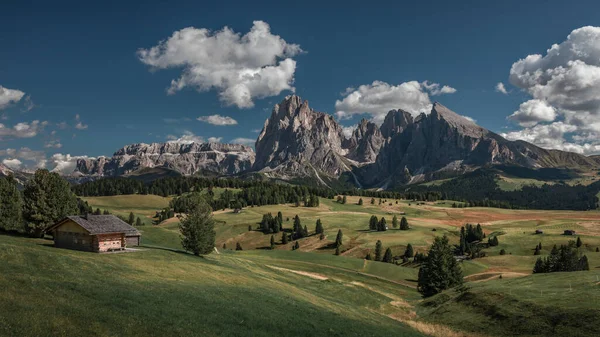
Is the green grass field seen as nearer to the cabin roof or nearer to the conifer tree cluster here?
the cabin roof

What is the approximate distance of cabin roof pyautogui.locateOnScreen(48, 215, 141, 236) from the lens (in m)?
53.7

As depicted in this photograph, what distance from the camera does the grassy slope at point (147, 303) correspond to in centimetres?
2086

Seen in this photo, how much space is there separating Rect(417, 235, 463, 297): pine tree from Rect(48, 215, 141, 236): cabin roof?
175 feet

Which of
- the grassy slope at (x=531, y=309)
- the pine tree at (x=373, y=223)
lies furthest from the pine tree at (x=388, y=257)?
the grassy slope at (x=531, y=309)

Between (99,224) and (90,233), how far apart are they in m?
3.53

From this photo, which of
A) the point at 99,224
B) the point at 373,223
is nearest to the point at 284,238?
the point at 373,223

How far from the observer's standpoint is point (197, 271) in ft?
154

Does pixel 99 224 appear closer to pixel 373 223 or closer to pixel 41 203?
pixel 41 203

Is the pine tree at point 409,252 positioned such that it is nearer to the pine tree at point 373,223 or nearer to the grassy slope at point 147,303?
the pine tree at point 373,223

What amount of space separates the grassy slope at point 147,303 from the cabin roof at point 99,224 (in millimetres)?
8233

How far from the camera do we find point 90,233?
2066 inches

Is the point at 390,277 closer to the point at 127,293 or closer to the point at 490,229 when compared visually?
the point at 127,293

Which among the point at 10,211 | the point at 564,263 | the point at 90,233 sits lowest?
the point at 564,263

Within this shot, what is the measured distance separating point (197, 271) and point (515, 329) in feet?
116
